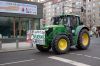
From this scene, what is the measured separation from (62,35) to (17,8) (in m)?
13.1

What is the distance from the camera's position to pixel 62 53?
603 inches

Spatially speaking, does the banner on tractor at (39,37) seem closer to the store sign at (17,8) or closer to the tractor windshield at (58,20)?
the tractor windshield at (58,20)

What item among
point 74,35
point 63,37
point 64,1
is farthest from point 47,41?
point 64,1

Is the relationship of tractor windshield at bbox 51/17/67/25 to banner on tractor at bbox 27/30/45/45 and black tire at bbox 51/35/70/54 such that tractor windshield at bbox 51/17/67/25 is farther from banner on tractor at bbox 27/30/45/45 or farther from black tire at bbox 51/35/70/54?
banner on tractor at bbox 27/30/45/45

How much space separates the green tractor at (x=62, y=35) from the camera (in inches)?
597

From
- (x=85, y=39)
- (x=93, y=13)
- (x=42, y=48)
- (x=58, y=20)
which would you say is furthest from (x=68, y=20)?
(x=93, y=13)

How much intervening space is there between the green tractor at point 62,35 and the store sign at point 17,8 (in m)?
9.93

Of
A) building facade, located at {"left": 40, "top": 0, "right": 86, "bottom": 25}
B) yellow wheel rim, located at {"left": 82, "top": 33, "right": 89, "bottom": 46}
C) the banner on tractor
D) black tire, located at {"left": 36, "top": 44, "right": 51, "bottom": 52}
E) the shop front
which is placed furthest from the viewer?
building facade, located at {"left": 40, "top": 0, "right": 86, "bottom": 25}

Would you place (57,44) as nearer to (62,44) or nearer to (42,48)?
(62,44)

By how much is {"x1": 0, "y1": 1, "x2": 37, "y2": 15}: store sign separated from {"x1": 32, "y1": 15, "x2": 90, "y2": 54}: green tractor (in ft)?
32.6

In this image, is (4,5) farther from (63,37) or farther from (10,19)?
(63,37)

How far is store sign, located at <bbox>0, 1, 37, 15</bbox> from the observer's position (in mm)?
26172

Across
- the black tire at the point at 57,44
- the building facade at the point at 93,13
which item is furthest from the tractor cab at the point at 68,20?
the building facade at the point at 93,13

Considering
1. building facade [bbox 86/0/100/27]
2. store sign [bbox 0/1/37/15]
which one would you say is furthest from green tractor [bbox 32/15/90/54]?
building facade [bbox 86/0/100/27]
